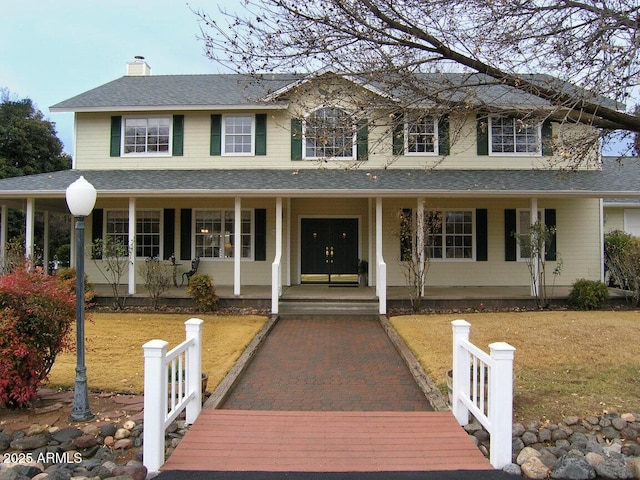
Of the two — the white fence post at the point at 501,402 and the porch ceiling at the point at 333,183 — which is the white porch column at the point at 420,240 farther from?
the white fence post at the point at 501,402

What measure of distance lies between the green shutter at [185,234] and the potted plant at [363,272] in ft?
17.6

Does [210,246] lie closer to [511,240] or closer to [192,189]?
[192,189]

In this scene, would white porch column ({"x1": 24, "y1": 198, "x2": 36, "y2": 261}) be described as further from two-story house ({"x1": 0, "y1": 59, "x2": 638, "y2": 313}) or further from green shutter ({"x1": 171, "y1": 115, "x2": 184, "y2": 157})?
green shutter ({"x1": 171, "y1": 115, "x2": 184, "y2": 157})

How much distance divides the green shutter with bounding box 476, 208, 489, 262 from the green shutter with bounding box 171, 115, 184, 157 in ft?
30.9

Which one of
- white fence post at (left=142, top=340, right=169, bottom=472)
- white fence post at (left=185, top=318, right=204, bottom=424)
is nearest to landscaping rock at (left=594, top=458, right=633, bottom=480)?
white fence post at (left=142, top=340, right=169, bottom=472)

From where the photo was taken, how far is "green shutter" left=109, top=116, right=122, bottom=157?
13.8 m

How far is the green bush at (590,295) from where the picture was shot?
11.0 meters

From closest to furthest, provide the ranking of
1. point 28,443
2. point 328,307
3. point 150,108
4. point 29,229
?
point 28,443 < point 328,307 < point 29,229 < point 150,108

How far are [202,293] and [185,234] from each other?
11.2ft

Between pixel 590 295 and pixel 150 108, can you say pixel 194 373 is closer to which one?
pixel 590 295

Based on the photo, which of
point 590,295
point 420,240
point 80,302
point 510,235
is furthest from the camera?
point 510,235

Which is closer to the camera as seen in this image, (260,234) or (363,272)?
(260,234)

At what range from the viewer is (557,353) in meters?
6.98

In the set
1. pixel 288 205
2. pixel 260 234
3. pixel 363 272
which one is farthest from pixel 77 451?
pixel 363 272
